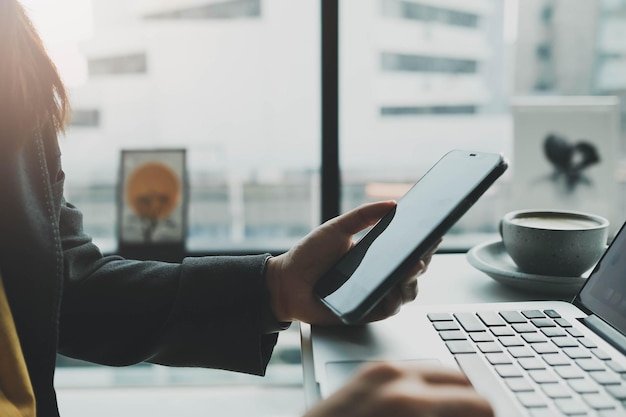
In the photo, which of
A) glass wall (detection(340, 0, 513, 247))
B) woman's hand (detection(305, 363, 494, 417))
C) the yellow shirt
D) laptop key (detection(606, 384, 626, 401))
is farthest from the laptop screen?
glass wall (detection(340, 0, 513, 247))

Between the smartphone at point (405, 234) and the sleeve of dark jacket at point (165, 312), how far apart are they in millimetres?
92

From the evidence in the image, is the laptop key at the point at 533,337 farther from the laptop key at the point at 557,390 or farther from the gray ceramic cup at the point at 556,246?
the gray ceramic cup at the point at 556,246

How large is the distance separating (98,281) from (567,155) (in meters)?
0.89

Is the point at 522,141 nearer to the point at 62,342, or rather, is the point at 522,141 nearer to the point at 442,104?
the point at 442,104

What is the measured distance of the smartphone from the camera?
1.49ft

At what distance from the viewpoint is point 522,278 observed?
2.17 feet

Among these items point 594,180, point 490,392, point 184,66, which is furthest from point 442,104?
point 490,392

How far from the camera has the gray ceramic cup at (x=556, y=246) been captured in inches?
26.0

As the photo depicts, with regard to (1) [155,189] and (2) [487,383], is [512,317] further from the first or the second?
(1) [155,189]

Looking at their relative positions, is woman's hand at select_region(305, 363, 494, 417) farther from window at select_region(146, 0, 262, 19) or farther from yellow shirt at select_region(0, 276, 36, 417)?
window at select_region(146, 0, 262, 19)

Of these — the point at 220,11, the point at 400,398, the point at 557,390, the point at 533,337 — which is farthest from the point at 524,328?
the point at 220,11

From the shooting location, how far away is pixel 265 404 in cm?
123

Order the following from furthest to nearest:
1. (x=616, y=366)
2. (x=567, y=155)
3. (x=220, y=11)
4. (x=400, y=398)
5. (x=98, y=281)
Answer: (x=220, y=11) → (x=567, y=155) → (x=98, y=281) → (x=616, y=366) → (x=400, y=398)

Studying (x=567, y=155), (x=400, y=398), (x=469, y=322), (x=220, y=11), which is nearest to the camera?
(x=400, y=398)
